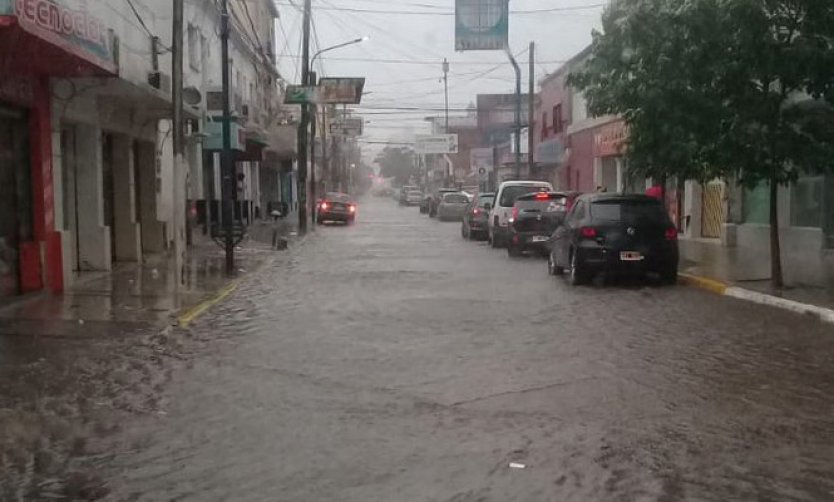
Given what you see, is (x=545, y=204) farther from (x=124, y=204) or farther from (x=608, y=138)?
(x=608, y=138)

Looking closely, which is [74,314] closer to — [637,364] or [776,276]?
[637,364]

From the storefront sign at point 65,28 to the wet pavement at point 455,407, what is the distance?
3.50 m

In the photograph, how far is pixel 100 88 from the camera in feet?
52.7

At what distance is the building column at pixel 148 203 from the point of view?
72.5ft

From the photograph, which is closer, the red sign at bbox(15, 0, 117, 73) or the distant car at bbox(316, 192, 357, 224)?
the red sign at bbox(15, 0, 117, 73)

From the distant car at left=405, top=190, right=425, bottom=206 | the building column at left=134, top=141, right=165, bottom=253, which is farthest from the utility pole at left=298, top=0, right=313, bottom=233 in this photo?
the distant car at left=405, top=190, right=425, bottom=206

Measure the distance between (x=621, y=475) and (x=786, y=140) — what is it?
952 centimetres

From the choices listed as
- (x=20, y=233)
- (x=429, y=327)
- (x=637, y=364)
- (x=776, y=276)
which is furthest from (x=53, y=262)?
(x=776, y=276)

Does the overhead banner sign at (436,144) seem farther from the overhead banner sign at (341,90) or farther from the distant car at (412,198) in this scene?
the overhead banner sign at (341,90)

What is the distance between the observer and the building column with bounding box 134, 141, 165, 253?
22.1 metres

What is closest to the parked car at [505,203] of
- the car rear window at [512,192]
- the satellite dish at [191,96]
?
the car rear window at [512,192]

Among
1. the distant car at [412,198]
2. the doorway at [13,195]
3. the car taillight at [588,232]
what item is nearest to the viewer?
the doorway at [13,195]

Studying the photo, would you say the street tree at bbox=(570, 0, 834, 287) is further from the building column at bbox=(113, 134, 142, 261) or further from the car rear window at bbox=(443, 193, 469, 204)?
the car rear window at bbox=(443, 193, 469, 204)

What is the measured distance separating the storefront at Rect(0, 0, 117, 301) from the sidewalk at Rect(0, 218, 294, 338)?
1.64 feet
